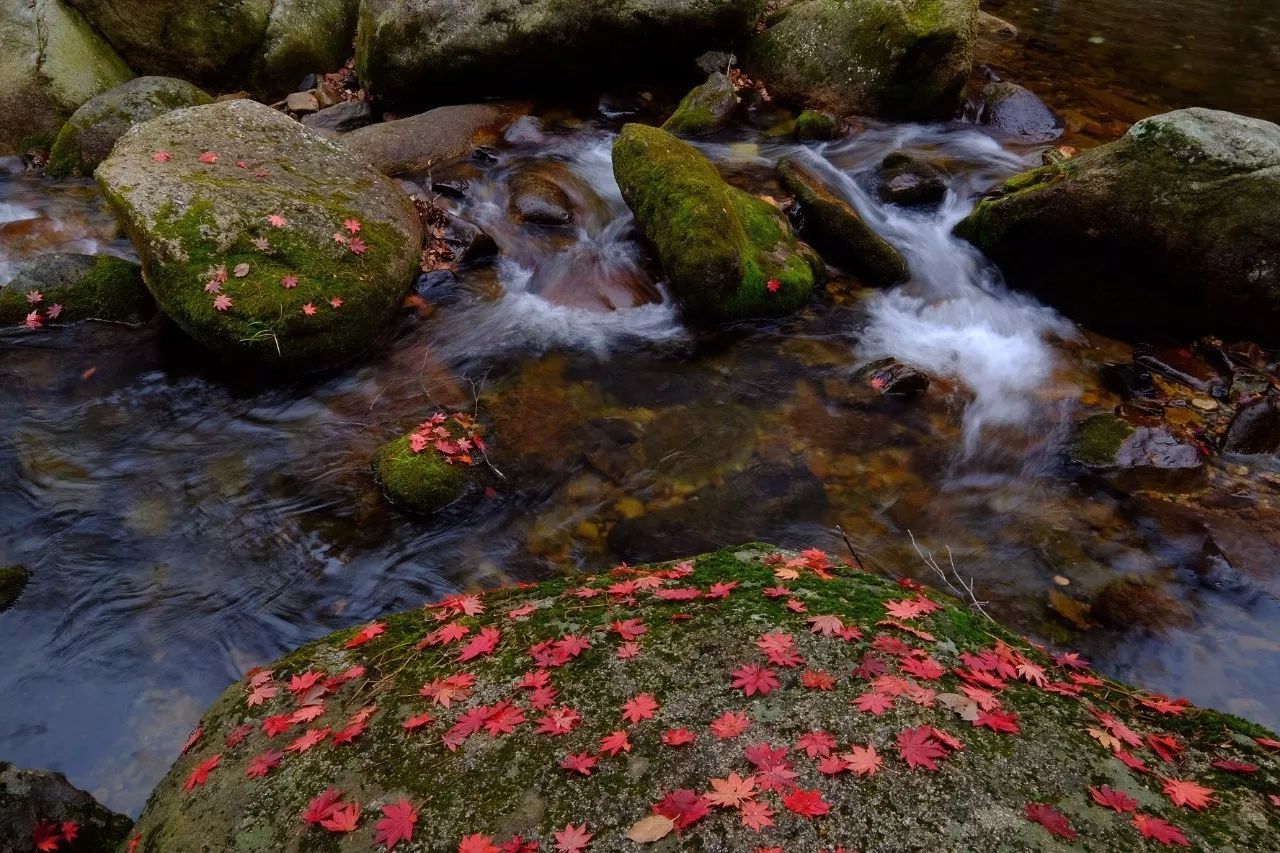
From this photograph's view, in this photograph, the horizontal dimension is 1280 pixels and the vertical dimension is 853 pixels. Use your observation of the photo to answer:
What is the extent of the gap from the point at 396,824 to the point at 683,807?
0.96 m

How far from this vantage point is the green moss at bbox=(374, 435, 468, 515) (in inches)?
228

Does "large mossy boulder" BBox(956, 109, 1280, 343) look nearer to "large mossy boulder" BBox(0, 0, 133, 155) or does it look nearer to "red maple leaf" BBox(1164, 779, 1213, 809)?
"red maple leaf" BBox(1164, 779, 1213, 809)

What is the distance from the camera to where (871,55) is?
432 inches

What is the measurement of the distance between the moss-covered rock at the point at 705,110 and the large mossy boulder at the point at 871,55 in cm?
110

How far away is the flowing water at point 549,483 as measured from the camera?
4906 mm

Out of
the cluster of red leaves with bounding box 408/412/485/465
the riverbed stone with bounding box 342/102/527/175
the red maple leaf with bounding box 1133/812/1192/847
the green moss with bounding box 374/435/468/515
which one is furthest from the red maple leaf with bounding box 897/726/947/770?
the riverbed stone with bounding box 342/102/527/175

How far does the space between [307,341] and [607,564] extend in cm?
354

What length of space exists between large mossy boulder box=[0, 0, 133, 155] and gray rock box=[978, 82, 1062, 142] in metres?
13.5

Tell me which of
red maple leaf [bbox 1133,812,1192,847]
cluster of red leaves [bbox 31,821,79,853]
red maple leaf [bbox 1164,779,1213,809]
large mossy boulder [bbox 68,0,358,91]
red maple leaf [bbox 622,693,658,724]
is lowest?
cluster of red leaves [bbox 31,821,79,853]

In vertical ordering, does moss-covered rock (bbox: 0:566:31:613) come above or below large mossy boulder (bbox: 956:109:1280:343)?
below

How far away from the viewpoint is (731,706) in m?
2.69

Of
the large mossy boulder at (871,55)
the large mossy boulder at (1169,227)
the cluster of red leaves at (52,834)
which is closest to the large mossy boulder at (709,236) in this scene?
the large mossy boulder at (1169,227)

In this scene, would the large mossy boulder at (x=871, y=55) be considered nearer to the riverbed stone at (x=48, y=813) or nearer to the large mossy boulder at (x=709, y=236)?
the large mossy boulder at (x=709, y=236)

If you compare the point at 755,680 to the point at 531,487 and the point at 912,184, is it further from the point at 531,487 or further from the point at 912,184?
the point at 912,184
